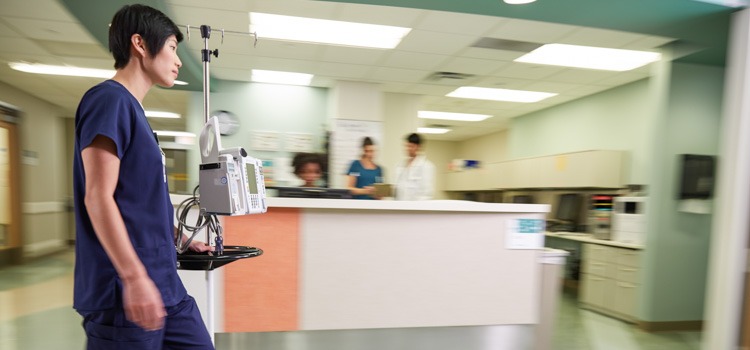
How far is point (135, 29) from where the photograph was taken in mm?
1071

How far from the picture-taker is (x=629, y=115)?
5.14m

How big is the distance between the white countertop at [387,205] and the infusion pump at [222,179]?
2.58ft

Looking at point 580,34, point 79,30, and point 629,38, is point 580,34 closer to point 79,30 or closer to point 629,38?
point 629,38

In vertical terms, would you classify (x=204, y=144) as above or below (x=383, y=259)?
above

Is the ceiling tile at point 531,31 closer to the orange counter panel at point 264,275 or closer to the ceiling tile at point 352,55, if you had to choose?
the ceiling tile at point 352,55

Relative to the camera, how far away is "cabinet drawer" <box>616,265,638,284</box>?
13.0 feet

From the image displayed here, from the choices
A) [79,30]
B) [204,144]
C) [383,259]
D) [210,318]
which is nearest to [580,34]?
[383,259]

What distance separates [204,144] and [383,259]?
1345 millimetres

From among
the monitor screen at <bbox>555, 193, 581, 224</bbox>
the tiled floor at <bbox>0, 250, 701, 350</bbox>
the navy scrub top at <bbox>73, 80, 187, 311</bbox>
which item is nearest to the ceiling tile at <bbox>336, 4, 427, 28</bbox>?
the navy scrub top at <bbox>73, 80, 187, 311</bbox>

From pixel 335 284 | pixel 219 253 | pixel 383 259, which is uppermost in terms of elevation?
pixel 219 253

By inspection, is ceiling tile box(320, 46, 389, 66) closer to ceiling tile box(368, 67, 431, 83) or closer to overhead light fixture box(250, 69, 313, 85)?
ceiling tile box(368, 67, 431, 83)

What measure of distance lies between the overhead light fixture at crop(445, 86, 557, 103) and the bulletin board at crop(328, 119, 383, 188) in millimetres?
1350

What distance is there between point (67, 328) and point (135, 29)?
3494 millimetres

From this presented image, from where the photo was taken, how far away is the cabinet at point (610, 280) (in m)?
3.99
